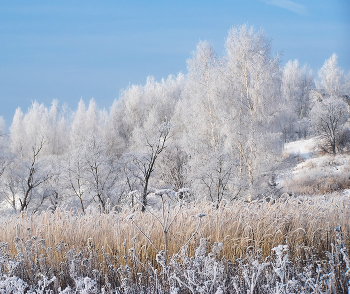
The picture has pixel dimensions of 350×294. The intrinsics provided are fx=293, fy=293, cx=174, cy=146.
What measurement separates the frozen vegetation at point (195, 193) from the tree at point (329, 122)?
12 centimetres

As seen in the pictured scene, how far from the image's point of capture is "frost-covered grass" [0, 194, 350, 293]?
228 centimetres

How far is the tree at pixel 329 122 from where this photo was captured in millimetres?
26547

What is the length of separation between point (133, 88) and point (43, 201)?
21417 mm

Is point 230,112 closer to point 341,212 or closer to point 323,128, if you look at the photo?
point 341,212

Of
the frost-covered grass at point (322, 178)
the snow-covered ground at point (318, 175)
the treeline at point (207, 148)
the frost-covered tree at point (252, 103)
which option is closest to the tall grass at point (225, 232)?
the treeline at point (207, 148)

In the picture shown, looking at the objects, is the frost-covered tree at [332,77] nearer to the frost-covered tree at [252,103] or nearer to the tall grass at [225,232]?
the frost-covered tree at [252,103]

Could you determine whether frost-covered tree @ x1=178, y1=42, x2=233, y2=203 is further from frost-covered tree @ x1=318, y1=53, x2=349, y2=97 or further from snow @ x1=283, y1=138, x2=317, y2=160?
frost-covered tree @ x1=318, y1=53, x2=349, y2=97

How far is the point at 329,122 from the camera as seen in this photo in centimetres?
2733

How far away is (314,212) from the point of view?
11.8 feet

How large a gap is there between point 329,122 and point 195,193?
769 inches

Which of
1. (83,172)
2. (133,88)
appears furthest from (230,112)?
(133,88)

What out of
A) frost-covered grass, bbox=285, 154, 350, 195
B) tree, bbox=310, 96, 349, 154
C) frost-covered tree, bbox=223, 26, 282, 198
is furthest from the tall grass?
tree, bbox=310, 96, 349, 154

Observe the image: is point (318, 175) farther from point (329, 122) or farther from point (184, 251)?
point (184, 251)

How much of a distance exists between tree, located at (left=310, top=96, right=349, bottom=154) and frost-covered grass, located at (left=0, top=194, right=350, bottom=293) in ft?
84.4
